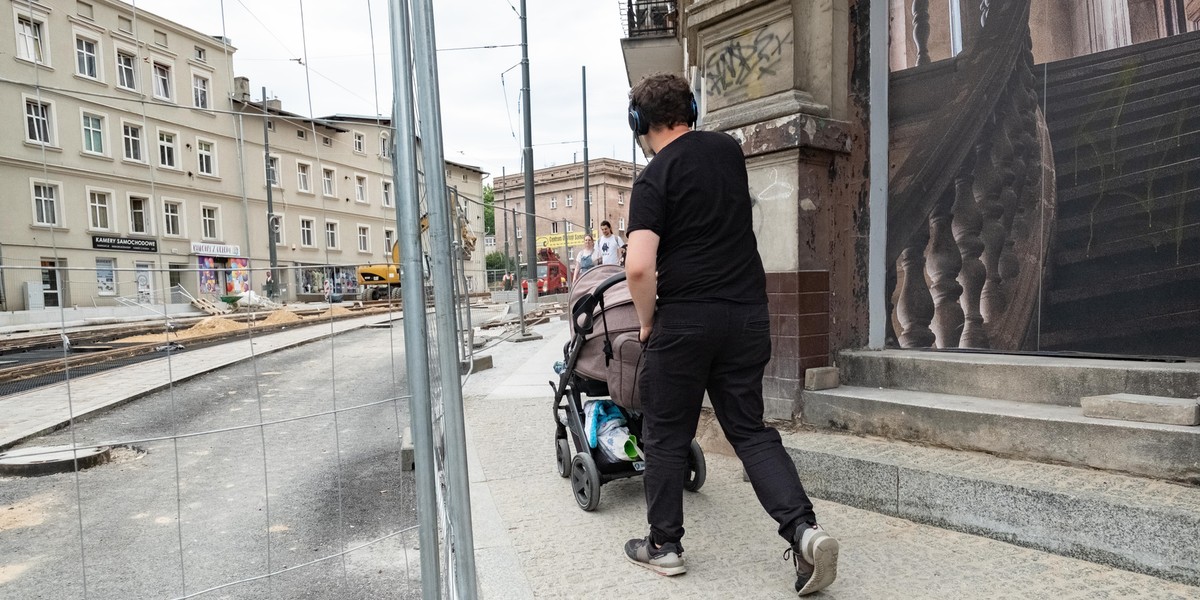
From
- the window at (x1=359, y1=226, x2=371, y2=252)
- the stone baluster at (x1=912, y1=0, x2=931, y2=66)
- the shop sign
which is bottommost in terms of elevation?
the shop sign

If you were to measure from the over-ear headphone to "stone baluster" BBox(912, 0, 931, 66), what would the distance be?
2158 millimetres

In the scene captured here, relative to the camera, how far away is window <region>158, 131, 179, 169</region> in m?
1.77

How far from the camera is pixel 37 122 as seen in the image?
5.09ft

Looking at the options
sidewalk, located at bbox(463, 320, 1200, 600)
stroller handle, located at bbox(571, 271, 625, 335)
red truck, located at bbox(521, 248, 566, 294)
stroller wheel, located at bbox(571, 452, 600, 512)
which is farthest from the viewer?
red truck, located at bbox(521, 248, 566, 294)

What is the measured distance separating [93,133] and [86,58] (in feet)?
0.58

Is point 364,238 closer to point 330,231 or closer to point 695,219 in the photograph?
point 330,231

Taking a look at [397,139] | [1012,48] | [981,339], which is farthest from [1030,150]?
[397,139]

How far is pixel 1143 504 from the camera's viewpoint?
8.31 ft

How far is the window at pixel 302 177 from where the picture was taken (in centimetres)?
215

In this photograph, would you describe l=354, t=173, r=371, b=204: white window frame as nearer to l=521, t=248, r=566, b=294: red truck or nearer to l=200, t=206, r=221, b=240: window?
l=200, t=206, r=221, b=240: window

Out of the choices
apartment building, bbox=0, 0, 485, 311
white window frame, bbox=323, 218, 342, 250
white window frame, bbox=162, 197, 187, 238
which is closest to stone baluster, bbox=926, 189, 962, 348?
apartment building, bbox=0, 0, 485, 311

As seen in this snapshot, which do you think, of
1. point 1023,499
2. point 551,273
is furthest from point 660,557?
point 551,273

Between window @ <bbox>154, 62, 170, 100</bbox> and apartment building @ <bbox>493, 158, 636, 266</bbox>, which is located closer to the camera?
window @ <bbox>154, 62, 170, 100</bbox>

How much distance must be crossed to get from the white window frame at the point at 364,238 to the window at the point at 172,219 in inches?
22.0
